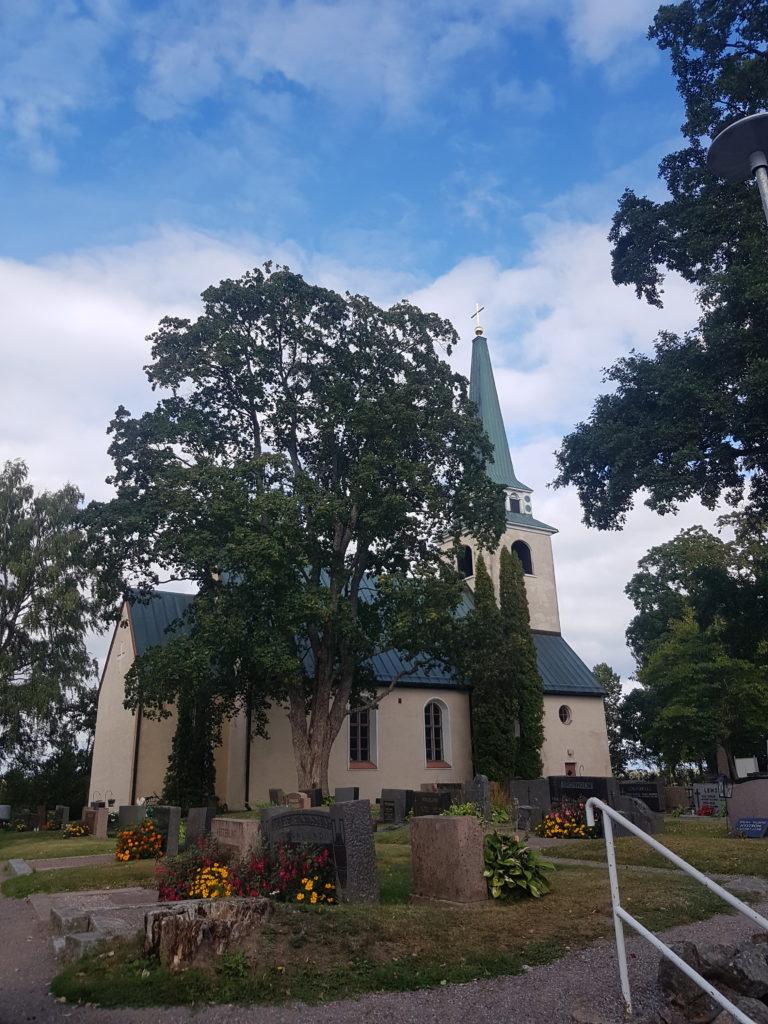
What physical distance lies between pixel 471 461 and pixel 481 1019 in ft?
66.3

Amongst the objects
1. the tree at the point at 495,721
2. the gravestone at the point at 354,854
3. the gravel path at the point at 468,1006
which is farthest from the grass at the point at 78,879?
the tree at the point at 495,721

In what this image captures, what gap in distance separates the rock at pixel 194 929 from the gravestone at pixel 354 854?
2.25m

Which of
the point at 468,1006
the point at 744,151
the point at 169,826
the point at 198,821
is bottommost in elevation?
the point at 468,1006

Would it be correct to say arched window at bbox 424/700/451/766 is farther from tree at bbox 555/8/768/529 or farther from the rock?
the rock

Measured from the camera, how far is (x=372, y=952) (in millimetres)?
6430

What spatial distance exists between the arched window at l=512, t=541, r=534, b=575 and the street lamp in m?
30.6

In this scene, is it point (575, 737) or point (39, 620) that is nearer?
point (39, 620)

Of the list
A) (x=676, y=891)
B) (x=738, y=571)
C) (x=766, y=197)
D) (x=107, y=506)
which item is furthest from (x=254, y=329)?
(x=738, y=571)

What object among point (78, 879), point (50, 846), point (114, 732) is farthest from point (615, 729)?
point (78, 879)

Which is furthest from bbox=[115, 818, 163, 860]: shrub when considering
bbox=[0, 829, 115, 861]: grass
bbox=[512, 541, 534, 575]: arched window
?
bbox=[512, 541, 534, 575]: arched window

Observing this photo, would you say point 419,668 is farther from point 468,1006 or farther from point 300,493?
point 468,1006

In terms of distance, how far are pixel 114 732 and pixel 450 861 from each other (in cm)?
2448

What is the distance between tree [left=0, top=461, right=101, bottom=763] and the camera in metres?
28.6

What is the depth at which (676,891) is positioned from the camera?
859 cm
